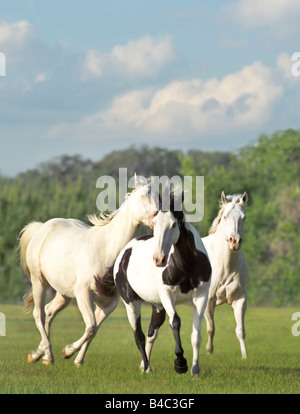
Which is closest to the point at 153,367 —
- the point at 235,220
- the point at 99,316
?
the point at 99,316

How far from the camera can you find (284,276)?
43625 mm

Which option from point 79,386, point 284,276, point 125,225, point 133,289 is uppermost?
point 125,225

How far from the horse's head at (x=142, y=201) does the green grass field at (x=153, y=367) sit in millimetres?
2237

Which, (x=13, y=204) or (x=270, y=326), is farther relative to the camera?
(x=13, y=204)

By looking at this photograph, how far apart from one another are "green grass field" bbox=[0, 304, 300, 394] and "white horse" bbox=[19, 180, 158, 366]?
72cm

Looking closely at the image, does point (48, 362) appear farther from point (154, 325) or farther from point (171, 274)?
point (171, 274)

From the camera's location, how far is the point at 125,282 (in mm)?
9523

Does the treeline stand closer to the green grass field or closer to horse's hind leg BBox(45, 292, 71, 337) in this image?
the green grass field

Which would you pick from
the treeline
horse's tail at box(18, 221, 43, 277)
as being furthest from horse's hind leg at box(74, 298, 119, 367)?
the treeline

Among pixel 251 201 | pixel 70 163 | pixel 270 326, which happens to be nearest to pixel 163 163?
pixel 70 163

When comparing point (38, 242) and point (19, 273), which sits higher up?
point (38, 242)

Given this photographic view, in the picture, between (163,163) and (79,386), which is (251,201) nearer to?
(163,163)

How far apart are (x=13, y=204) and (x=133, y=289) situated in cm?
3479

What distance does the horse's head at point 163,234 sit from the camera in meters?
7.81
